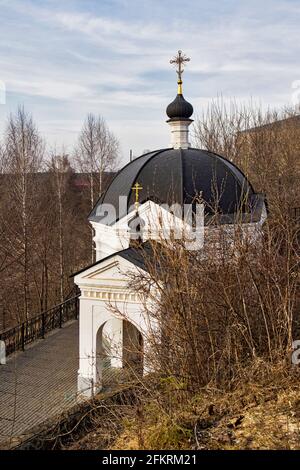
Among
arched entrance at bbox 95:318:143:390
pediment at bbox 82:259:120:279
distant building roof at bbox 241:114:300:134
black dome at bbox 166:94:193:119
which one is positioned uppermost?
distant building roof at bbox 241:114:300:134

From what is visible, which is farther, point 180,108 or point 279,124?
point 279,124

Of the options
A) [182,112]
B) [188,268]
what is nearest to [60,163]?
[182,112]

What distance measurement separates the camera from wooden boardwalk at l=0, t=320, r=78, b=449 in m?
9.12

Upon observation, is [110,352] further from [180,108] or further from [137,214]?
[180,108]

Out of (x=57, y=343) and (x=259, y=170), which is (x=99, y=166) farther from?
(x=57, y=343)

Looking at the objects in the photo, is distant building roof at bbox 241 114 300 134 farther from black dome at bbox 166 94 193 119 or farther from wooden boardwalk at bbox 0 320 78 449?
wooden boardwalk at bbox 0 320 78 449

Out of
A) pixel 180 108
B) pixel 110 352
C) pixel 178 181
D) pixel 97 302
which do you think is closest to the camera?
pixel 110 352

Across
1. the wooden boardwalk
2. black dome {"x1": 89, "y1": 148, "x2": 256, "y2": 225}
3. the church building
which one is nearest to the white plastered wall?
the church building

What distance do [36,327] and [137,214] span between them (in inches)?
299

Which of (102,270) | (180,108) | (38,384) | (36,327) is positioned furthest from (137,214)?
(36,327)

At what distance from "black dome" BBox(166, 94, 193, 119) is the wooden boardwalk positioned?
807 centimetres

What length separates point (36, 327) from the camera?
54.5ft

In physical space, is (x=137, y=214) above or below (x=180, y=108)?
below

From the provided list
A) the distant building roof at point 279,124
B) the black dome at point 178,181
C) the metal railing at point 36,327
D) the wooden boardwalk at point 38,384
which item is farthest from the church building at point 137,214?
the distant building roof at point 279,124
